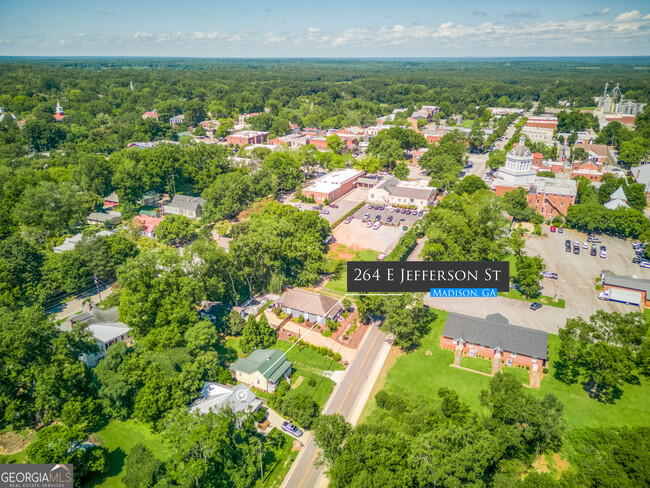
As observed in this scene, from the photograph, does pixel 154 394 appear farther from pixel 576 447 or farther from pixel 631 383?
pixel 631 383

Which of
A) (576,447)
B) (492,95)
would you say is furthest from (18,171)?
(492,95)

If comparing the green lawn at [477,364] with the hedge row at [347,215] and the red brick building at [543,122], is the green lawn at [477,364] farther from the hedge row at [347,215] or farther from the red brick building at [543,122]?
the red brick building at [543,122]

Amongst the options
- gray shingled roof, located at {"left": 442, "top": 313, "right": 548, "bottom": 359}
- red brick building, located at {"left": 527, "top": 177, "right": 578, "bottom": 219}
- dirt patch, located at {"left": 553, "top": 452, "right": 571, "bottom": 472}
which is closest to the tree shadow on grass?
gray shingled roof, located at {"left": 442, "top": 313, "right": 548, "bottom": 359}

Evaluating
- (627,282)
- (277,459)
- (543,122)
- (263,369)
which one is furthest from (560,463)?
(543,122)

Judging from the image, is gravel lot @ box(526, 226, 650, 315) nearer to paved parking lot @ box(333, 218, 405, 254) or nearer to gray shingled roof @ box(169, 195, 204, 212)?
paved parking lot @ box(333, 218, 405, 254)

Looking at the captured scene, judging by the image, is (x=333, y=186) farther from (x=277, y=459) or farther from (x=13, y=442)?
(x=13, y=442)

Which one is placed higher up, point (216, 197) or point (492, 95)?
point (492, 95)

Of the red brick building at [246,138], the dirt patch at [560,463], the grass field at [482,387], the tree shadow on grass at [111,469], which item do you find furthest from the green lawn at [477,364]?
the red brick building at [246,138]
